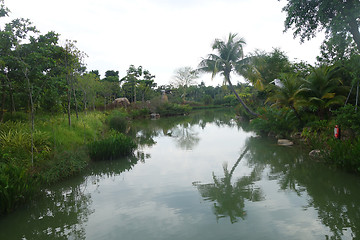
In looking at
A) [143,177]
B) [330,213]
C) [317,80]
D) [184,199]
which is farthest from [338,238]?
[317,80]

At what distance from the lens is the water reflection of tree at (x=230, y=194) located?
385cm

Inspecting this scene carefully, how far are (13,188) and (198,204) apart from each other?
2.89 m

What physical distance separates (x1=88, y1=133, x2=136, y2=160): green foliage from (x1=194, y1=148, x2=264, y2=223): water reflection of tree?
3072 mm

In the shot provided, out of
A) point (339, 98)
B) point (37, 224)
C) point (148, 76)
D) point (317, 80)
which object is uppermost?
point (148, 76)

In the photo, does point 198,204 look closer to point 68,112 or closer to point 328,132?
point 328,132

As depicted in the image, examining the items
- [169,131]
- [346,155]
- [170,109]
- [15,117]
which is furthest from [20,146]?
[170,109]

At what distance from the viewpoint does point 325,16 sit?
687 centimetres

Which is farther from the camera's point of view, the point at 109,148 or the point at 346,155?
the point at 109,148

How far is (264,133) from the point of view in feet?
41.3

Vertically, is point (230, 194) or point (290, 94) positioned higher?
point (290, 94)

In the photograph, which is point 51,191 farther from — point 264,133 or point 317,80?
point 264,133

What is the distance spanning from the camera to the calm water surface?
329cm

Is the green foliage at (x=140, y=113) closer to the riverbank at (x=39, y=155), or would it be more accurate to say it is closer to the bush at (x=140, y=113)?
the bush at (x=140, y=113)

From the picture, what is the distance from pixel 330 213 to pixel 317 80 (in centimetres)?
660
